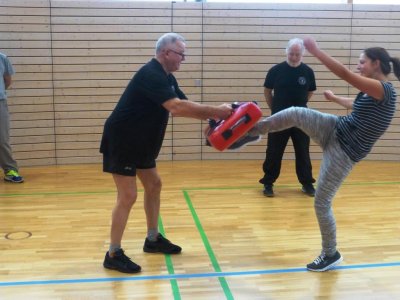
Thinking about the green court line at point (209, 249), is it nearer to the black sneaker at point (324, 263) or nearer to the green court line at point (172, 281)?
the green court line at point (172, 281)

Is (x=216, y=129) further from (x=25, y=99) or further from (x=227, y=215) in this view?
(x=25, y=99)

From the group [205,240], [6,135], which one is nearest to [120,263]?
[205,240]

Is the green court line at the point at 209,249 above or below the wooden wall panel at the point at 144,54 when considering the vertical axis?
below

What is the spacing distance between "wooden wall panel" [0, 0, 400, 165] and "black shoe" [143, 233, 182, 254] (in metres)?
3.71

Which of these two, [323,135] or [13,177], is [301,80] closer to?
[323,135]

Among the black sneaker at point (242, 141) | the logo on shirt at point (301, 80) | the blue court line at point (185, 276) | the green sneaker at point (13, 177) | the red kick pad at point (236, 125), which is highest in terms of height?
the logo on shirt at point (301, 80)

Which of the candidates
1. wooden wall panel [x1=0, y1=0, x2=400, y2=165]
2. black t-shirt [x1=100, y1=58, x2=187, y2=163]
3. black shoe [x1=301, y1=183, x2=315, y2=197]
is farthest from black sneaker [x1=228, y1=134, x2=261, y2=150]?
wooden wall panel [x1=0, y1=0, x2=400, y2=165]

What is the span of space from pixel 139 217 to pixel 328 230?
1.98 metres

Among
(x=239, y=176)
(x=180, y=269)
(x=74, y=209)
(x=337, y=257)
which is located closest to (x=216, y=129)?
(x=180, y=269)

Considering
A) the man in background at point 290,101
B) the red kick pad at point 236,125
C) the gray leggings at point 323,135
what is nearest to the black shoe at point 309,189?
the man in background at point 290,101

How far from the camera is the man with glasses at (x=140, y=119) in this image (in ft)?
9.86

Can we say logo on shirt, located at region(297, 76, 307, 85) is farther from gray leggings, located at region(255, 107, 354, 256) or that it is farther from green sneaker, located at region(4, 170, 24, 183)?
green sneaker, located at region(4, 170, 24, 183)

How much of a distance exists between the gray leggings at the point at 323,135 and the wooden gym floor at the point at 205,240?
59cm

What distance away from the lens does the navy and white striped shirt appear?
2.93 m
